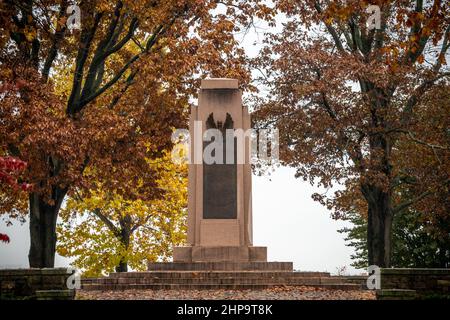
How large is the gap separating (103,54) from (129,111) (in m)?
2.25

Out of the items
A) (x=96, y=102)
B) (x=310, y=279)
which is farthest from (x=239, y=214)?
(x=96, y=102)

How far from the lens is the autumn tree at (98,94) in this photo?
18812mm

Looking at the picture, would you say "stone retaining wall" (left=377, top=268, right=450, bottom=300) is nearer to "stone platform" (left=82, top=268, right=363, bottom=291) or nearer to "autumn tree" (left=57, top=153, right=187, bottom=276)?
"stone platform" (left=82, top=268, right=363, bottom=291)

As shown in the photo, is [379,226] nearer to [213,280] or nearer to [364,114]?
[364,114]

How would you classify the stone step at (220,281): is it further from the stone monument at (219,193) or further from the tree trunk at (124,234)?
the tree trunk at (124,234)

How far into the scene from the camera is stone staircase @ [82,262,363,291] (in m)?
15.0

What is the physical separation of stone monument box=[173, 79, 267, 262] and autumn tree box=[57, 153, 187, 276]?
12.7 metres

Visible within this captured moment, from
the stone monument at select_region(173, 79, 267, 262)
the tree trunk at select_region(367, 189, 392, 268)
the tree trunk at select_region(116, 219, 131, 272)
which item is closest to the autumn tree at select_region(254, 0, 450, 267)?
the tree trunk at select_region(367, 189, 392, 268)

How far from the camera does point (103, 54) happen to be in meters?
22.1

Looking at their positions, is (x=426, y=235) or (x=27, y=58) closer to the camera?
(x=27, y=58)

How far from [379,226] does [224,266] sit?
367 inches

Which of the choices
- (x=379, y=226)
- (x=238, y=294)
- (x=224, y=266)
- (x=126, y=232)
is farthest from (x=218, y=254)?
(x=126, y=232)

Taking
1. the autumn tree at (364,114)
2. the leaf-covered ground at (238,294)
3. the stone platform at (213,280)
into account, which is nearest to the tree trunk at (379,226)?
the autumn tree at (364,114)

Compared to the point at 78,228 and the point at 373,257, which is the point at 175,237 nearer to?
the point at 78,228
